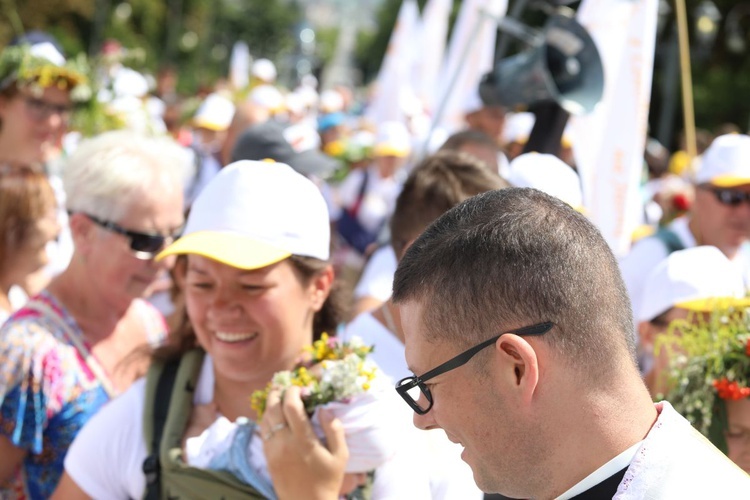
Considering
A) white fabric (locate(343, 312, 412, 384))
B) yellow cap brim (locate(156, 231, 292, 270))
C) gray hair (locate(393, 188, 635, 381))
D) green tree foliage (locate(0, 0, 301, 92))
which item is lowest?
green tree foliage (locate(0, 0, 301, 92))

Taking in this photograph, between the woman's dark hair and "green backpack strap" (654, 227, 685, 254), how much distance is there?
99.9 inches

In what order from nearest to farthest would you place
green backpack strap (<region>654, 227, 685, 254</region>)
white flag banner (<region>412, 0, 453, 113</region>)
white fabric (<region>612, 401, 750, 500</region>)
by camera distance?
white fabric (<region>612, 401, 750, 500</region>)
green backpack strap (<region>654, 227, 685, 254</region>)
white flag banner (<region>412, 0, 453, 113</region>)

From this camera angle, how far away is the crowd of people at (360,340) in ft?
5.70

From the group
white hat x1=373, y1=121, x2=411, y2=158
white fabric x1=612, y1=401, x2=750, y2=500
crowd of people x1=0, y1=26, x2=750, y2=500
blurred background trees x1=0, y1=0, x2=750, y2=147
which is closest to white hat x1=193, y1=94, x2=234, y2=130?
blurred background trees x1=0, y1=0, x2=750, y2=147

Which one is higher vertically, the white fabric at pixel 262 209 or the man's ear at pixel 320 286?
the white fabric at pixel 262 209

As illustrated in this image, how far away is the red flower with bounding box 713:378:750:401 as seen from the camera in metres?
3.01

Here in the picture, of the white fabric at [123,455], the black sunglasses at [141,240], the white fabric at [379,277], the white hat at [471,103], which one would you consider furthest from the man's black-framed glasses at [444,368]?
the white hat at [471,103]

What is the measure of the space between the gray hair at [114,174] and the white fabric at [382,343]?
909 mm

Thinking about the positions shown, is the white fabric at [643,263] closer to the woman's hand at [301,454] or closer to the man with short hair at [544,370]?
the woman's hand at [301,454]

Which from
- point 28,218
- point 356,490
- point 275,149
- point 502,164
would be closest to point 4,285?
point 28,218

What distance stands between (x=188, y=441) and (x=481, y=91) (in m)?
3.86

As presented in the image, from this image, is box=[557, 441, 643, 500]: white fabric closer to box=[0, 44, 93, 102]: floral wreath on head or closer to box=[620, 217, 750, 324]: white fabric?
box=[620, 217, 750, 324]: white fabric

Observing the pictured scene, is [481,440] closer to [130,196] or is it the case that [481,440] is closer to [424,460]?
[424,460]

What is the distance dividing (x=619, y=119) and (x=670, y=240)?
99 cm
